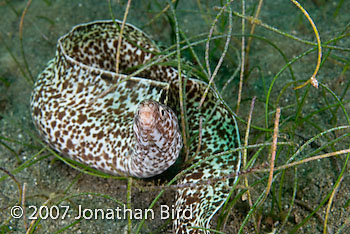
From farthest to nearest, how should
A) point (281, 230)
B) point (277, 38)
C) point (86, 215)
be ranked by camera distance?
point (277, 38) < point (86, 215) < point (281, 230)

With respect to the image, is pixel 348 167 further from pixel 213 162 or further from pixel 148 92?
pixel 148 92

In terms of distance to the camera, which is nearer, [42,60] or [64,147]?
[64,147]

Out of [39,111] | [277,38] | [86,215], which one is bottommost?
[86,215]

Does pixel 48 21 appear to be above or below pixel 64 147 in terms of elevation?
above

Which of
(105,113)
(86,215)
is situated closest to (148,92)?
(105,113)

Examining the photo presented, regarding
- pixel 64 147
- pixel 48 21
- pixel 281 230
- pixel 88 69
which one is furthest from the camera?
pixel 48 21

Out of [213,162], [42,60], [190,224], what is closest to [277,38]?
[213,162]
